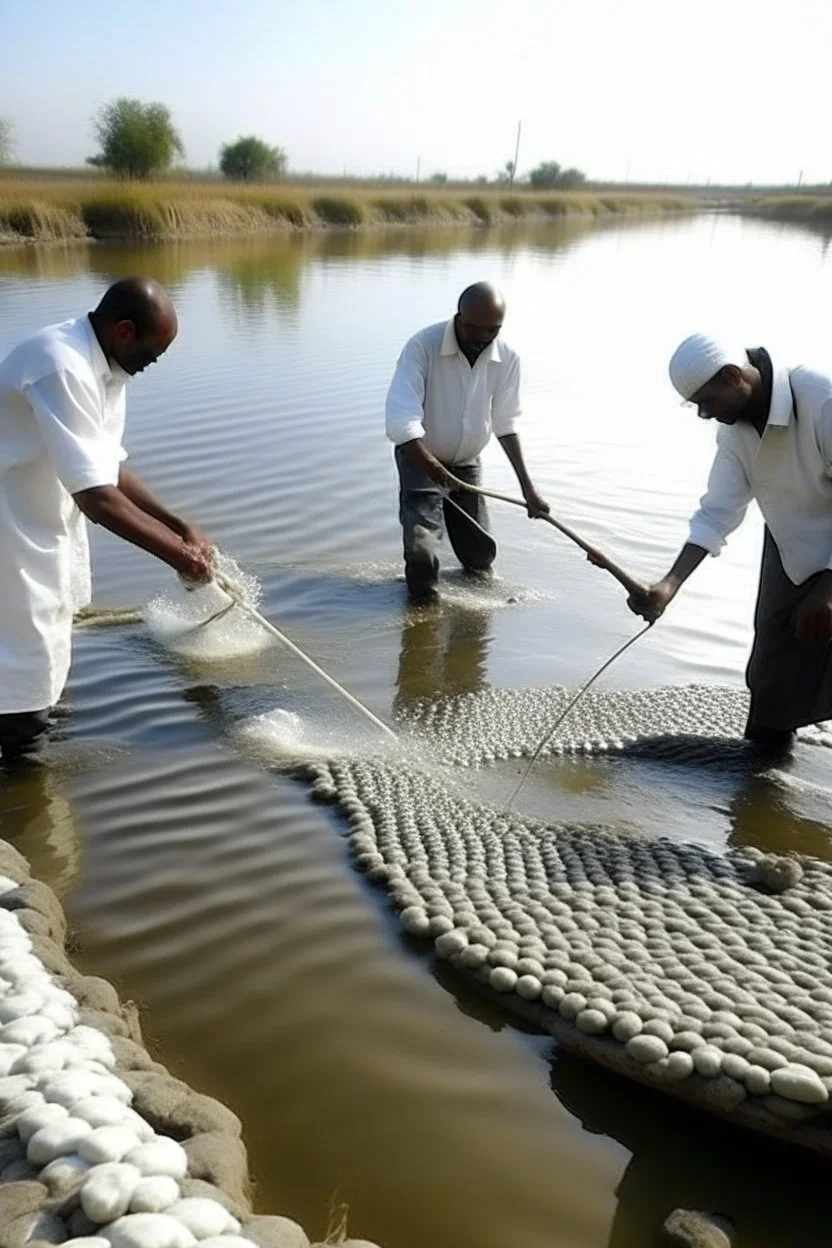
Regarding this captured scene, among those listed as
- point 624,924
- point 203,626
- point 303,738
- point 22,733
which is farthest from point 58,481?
point 624,924

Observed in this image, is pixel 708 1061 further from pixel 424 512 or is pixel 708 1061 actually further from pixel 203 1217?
pixel 424 512

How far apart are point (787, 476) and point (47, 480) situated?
272cm

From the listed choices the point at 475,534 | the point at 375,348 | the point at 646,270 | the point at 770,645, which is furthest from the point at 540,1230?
the point at 646,270

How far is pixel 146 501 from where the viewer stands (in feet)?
14.0

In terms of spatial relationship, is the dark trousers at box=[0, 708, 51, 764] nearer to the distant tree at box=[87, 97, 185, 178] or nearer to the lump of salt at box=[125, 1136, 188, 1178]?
the lump of salt at box=[125, 1136, 188, 1178]

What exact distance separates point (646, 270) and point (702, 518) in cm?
2634

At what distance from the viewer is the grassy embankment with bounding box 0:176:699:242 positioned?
981 inches

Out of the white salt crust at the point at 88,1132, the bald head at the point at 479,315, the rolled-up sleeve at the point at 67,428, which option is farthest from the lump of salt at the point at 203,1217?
the bald head at the point at 479,315

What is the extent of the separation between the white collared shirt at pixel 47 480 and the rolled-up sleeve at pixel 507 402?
2661 mm

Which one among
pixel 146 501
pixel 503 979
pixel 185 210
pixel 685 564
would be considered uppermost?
pixel 185 210

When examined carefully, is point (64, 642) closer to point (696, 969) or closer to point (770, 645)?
point (696, 969)

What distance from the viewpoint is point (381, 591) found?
6.25 m

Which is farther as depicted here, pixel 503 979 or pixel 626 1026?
pixel 503 979

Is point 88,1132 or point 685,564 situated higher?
point 685,564
